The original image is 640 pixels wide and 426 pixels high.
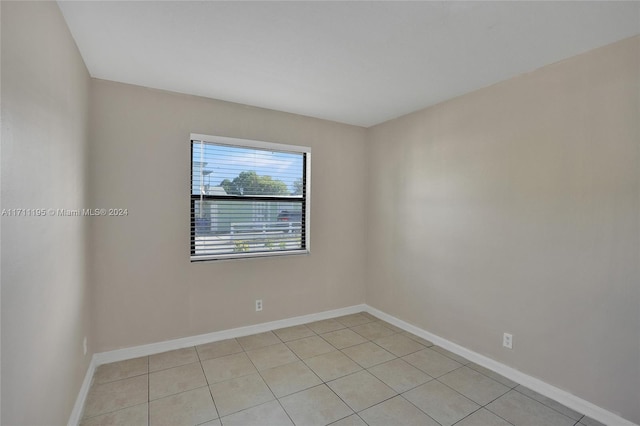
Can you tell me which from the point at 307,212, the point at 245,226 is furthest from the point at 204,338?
the point at 307,212

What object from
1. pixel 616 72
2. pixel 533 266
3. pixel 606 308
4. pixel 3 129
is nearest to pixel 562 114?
pixel 616 72

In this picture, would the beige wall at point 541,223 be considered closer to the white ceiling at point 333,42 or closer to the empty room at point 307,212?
the empty room at point 307,212

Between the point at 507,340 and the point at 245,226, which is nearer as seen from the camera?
the point at 507,340

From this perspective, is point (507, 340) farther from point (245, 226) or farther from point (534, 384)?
point (245, 226)

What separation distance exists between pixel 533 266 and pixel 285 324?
8.18 ft

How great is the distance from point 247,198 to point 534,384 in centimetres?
298

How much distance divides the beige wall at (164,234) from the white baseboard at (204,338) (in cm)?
5

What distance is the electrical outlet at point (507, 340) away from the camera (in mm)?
2469

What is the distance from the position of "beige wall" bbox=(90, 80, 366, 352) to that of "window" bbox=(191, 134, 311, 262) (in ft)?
0.32

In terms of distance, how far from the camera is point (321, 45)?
2000mm

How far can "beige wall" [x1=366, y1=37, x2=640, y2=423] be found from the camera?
1918 mm

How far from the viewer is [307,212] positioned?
3.68 m

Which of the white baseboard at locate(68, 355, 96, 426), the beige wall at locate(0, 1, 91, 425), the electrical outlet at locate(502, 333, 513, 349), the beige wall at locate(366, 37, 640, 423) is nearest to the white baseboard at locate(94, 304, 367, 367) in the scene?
the white baseboard at locate(68, 355, 96, 426)

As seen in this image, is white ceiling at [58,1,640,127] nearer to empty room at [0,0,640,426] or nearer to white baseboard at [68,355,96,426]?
empty room at [0,0,640,426]
